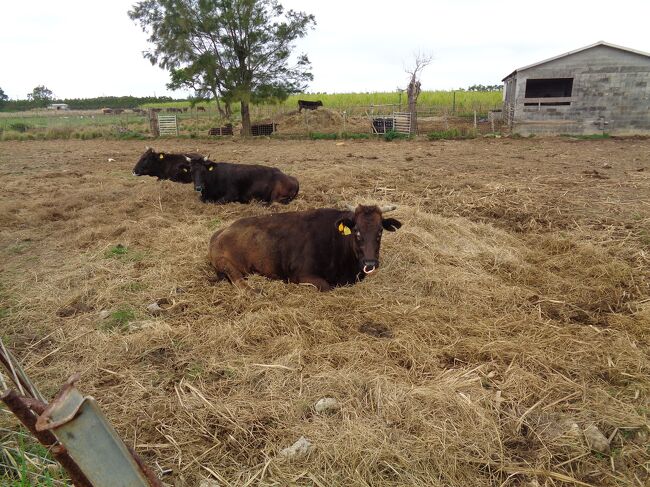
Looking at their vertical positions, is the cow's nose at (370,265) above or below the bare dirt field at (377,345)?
above

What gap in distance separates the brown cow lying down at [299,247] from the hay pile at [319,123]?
24418 mm

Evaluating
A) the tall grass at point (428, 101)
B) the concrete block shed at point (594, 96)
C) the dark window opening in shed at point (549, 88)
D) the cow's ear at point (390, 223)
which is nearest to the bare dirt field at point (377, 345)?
the cow's ear at point (390, 223)

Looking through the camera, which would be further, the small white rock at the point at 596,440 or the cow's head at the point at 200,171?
the cow's head at the point at 200,171

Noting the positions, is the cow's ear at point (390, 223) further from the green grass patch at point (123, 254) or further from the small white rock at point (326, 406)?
the green grass patch at point (123, 254)

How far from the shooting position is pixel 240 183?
10547mm

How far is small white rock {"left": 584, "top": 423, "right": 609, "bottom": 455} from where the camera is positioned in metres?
3.04

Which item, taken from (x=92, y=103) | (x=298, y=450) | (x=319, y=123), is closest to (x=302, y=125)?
(x=319, y=123)

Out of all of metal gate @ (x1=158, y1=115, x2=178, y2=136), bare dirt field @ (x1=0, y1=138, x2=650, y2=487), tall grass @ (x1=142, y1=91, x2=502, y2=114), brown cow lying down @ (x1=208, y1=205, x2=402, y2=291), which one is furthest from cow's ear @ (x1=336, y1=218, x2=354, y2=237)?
tall grass @ (x1=142, y1=91, x2=502, y2=114)

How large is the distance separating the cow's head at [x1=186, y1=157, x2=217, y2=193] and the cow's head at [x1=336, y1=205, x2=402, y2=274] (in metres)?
5.78

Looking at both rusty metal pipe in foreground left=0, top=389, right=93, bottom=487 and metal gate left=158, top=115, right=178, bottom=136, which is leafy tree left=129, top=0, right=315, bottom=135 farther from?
rusty metal pipe in foreground left=0, top=389, right=93, bottom=487

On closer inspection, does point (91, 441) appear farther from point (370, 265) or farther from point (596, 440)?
point (370, 265)

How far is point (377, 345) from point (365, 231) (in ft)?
5.18

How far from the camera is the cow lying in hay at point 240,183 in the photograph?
10.3 m

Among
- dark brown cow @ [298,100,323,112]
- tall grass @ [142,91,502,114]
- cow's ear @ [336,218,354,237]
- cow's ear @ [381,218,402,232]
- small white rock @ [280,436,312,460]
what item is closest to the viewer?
small white rock @ [280,436,312,460]
